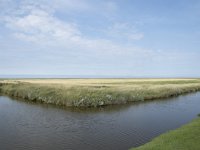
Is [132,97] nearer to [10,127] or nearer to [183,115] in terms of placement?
[183,115]

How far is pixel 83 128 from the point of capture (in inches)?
1166

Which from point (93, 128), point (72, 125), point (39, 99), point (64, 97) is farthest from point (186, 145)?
point (39, 99)

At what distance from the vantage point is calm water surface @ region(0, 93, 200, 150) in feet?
76.7

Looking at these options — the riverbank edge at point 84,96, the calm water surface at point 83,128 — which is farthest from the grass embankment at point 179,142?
the riverbank edge at point 84,96

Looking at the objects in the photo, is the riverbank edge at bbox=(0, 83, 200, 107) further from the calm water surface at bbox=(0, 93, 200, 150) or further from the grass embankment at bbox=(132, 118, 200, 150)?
the grass embankment at bbox=(132, 118, 200, 150)

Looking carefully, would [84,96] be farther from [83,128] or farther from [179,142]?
[179,142]

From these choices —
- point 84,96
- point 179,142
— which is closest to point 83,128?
point 179,142

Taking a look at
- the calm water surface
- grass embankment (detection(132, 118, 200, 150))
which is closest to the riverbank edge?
the calm water surface

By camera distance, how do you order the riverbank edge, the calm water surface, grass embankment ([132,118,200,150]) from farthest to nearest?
the riverbank edge
the calm water surface
grass embankment ([132,118,200,150])

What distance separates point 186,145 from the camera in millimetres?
18672

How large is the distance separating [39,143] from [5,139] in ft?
13.6

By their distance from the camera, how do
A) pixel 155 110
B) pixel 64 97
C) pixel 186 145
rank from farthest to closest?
pixel 64 97 < pixel 155 110 < pixel 186 145

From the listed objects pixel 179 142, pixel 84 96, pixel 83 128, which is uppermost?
pixel 84 96

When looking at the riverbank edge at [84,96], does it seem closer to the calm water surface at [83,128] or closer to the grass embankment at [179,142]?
the calm water surface at [83,128]
